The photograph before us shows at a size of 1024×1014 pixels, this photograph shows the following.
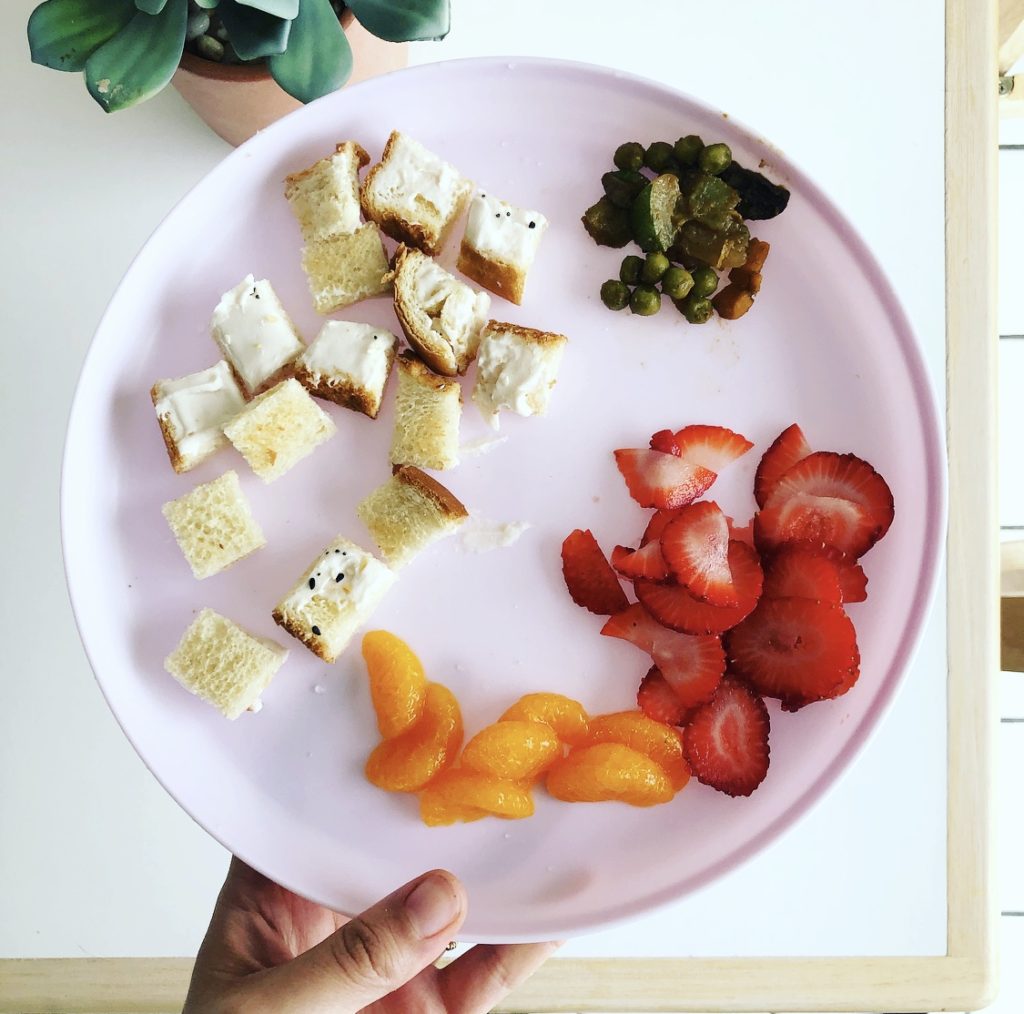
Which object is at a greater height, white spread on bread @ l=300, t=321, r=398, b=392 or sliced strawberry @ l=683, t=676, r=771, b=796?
white spread on bread @ l=300, t=321, r=398, b=392

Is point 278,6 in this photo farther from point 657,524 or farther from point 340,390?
point 657,524

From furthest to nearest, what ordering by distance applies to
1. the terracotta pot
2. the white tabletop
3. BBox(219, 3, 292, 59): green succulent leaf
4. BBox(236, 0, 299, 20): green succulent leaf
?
the white tabletop → the terracotta pot → BBox(219, 3, 292, 59): green succulent leaf → BBox(236, 0, 299, 20): green succulent leaf

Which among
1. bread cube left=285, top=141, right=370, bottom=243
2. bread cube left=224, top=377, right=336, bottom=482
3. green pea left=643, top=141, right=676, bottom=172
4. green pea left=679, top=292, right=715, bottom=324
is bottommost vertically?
bread cube left=224, top=377, right=336, bottom=482

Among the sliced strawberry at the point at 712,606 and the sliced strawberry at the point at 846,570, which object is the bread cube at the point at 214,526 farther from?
the sliced strawberry at the point at 846,570

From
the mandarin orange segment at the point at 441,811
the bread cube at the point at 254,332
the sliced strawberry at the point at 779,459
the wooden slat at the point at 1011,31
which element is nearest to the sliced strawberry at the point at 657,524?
the sliced strawberry at the point at 779,459

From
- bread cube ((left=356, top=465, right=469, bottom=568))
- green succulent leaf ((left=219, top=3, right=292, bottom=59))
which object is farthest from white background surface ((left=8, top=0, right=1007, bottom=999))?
bread cube ((left=356, top=465, right=469, bottom=568))

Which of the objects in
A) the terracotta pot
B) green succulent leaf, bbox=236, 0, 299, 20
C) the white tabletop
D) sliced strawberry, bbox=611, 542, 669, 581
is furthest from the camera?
the white tabletop

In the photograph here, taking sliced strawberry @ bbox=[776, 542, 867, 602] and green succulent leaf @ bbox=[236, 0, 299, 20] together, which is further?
sliced strawberry @ bbox=[776, 542, 867, 602]

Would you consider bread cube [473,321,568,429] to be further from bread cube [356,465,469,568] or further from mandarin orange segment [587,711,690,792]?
mandarin orange segment [587,711,690,792]
